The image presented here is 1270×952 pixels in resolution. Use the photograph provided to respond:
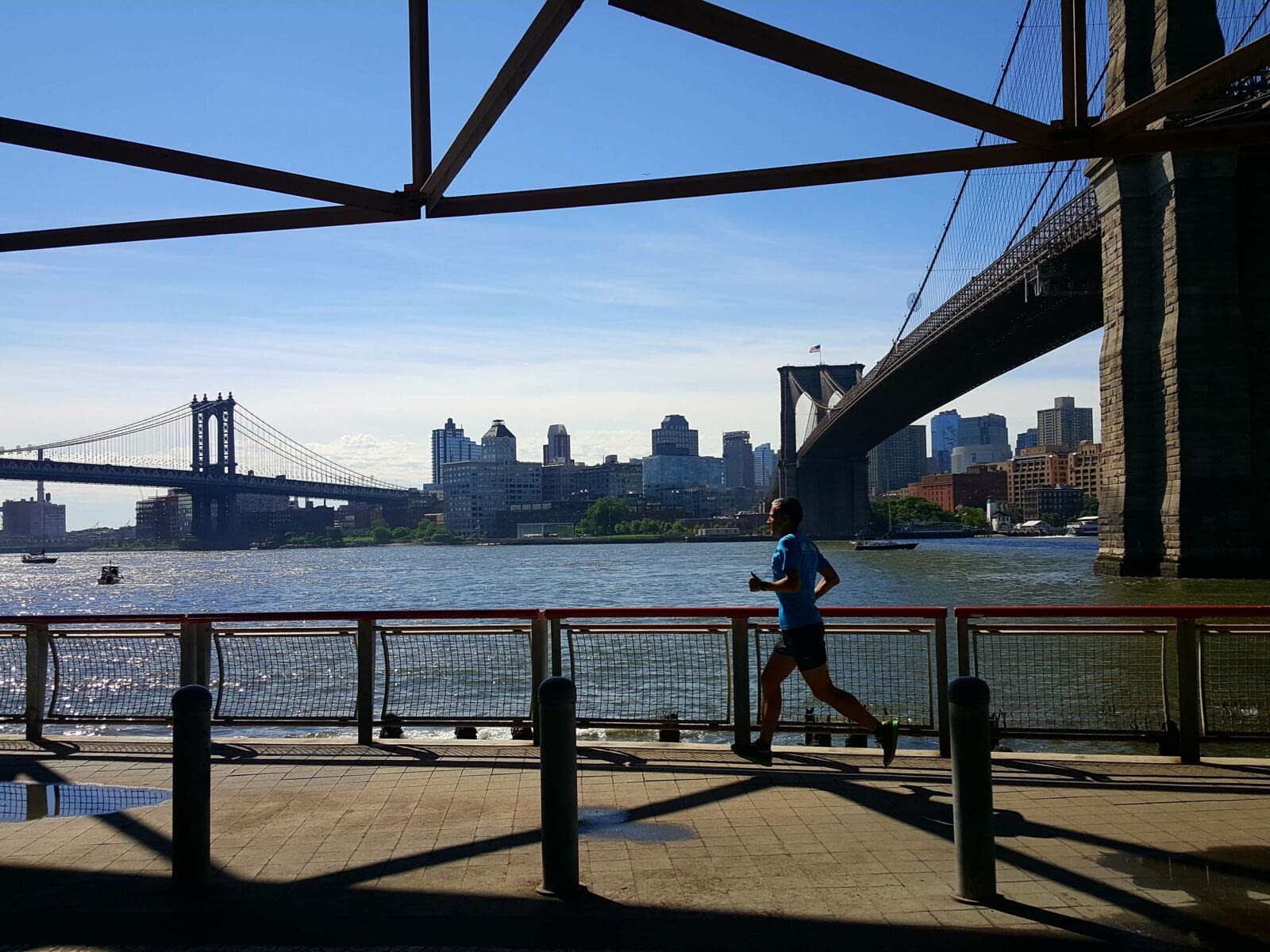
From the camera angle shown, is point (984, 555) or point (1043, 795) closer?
point (1043, 795)

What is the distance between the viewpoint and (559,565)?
82.7m

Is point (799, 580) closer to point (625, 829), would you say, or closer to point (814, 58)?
point (625, 829)

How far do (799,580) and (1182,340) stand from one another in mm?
33490

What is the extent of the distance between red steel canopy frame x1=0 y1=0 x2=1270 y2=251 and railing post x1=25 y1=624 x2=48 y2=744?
2.93m

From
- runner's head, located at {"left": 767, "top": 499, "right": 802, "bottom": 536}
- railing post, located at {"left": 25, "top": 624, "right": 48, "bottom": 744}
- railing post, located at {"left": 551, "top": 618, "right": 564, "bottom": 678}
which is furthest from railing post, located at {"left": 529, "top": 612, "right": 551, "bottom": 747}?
railing post, located at {"left": 25, "top": 624, "right": 48, "bottom": 744}

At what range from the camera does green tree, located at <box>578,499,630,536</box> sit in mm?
146250

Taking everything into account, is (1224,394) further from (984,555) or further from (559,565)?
(559,565)

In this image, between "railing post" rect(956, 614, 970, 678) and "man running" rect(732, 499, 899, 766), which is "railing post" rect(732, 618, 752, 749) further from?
"railing post" rect(956, 614, 970, 678)

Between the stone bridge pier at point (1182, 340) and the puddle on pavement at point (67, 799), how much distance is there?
1319 inches

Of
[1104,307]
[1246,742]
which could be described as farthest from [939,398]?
[1246,742]

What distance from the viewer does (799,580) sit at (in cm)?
677

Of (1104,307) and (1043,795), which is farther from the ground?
(1104,307)

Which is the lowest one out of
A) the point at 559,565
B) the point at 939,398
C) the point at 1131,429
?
the point at 559,565

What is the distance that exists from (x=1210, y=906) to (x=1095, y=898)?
41 centimetres
